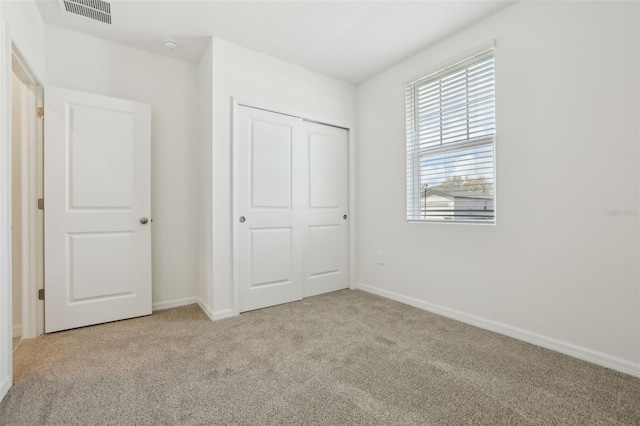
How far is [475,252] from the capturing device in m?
2.49

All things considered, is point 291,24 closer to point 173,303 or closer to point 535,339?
point 173,303

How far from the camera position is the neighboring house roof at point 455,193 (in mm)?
2457

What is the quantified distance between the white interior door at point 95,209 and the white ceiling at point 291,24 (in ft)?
1.95

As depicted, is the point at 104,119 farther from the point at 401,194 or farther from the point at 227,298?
the point at 401,194

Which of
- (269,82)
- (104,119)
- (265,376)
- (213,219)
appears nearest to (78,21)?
(104,119)

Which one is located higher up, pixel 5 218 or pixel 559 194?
pixel 559 194

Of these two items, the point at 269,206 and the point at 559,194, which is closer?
the point at 559,194

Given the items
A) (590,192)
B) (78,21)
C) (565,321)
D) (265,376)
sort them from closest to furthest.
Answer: (265,376), (590,192), (565,321), (78,21)

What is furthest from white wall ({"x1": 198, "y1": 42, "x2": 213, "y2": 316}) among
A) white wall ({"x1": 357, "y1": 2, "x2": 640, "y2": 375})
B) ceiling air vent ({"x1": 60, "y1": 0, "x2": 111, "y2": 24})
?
white wall ({"x1": 357, "y1": 2, "x2": 640, "y2": 375})

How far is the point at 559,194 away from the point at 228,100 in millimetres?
2703

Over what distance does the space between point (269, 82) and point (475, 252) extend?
8.10 feet

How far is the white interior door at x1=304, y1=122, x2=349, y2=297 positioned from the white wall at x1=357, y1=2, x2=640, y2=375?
1.12 metres

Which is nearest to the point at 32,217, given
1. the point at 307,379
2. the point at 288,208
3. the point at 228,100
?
the point at 228,100

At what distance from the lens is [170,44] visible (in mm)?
2711
